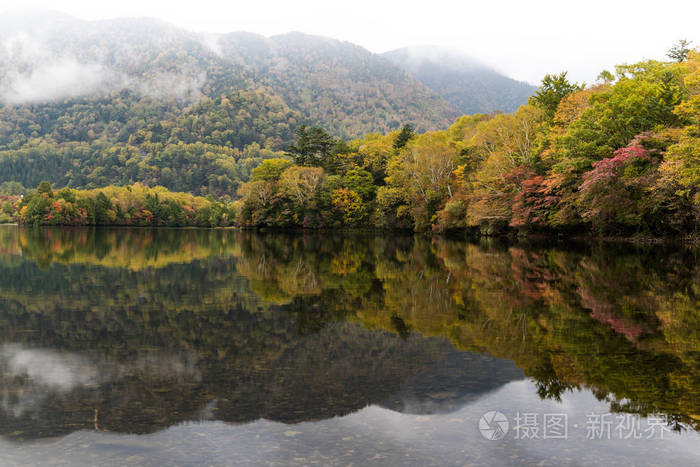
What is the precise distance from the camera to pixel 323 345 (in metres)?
7.35

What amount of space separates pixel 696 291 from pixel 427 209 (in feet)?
143

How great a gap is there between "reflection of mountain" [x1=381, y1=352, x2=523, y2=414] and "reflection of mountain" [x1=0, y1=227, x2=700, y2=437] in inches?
1.0

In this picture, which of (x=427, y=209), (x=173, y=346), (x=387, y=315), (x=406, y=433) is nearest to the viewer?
(x=406, y=433)

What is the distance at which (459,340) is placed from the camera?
764cm

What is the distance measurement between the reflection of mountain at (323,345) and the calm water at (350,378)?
0.11 ft

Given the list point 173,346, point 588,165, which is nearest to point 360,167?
point 588,165

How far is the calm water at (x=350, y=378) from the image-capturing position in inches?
165

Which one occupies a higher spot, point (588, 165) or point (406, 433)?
point (588, 165)

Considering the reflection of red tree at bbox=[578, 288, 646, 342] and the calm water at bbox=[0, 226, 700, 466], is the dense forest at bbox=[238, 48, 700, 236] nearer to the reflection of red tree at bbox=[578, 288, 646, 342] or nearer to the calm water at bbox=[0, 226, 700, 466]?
the reflection of red tree at bbox=[578, 288, 646, 342]

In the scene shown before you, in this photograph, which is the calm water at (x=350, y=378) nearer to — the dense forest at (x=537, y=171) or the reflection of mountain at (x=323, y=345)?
the reflection of mountain at (x=323, y=345)

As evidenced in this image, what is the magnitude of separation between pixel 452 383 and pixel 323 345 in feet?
7.49

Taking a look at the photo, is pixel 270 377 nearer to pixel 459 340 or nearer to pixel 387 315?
pixel 459 340

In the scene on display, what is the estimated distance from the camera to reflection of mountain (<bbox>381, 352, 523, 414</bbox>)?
203 inches

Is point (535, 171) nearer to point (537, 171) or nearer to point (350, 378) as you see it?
point (537, 171)
